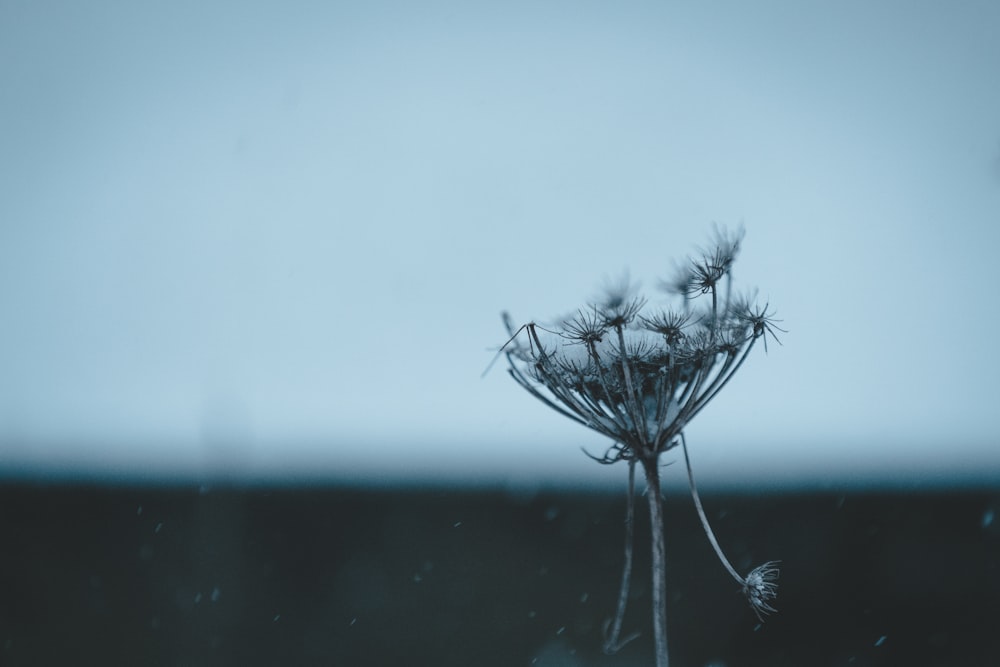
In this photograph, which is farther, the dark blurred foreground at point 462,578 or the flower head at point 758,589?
the dark blurred foreground at point 462,578

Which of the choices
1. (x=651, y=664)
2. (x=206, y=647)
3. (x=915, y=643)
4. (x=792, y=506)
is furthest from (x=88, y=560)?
(x=915, y=643)

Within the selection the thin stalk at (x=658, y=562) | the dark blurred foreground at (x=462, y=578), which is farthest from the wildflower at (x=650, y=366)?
the dark blurred foreground at (x=462, y=578)

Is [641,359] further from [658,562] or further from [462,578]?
[462,578]

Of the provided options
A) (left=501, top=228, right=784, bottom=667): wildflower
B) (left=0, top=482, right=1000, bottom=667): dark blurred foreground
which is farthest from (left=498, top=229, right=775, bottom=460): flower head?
(left=0, top=482, right=1000, bottom=667): dark blurred foreground

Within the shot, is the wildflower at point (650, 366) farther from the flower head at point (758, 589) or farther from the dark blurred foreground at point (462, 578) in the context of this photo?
the dark blurred foreground at point (462, 578)

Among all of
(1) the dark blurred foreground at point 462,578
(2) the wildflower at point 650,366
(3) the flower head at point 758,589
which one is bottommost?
(1) the dark blurred foreground at point 462,578

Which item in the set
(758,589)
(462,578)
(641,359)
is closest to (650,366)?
(641,359)

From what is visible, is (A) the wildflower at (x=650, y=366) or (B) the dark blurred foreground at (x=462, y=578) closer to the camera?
(A) the wildflower at (x=650, y=366)

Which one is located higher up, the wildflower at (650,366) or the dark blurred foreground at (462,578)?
the wildflower at (650,366)
